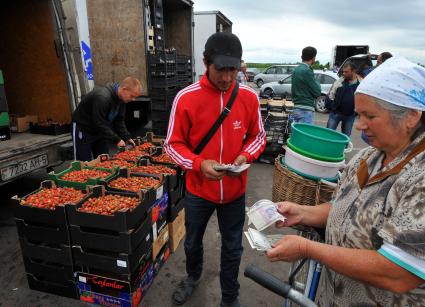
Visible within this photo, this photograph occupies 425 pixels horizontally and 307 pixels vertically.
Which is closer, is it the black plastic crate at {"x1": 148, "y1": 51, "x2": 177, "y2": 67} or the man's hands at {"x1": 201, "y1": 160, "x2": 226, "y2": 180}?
the man's hands at {"x1": 201, "y1": 160, "x2": 226, "y2": 180}

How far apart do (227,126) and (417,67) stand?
4.21 ft

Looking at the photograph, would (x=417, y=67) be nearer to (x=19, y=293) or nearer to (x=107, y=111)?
(x=19, y=293)

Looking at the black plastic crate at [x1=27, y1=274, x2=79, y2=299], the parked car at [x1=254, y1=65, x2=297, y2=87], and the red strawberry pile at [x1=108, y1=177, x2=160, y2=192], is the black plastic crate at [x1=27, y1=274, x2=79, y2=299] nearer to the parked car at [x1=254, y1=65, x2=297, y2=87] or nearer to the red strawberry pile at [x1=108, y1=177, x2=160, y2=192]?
the red strawberry pile at [x1=108, y1=177, x2=160, y2=192]

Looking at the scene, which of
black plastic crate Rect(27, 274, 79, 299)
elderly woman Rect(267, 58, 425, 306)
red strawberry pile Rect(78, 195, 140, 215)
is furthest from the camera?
black plastic crate Rect(27, 274, 79, 299)

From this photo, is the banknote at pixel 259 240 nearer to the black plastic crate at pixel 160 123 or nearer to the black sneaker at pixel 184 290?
the black sneaker at pixel 184 290

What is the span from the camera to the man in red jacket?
6.72ft

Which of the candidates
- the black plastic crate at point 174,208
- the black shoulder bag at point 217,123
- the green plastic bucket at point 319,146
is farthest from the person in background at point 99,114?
the green plastic bucket at point 319,146

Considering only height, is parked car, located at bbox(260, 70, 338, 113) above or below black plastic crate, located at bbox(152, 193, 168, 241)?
above

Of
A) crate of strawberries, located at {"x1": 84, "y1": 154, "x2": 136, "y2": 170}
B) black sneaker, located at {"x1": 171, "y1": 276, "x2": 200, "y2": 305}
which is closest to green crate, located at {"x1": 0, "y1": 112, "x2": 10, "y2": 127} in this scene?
crate of strawberries, located at {"x1": 84, "y1": 154, "x2": 136, "y2": 170}

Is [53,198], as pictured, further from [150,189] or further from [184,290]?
[184,290]

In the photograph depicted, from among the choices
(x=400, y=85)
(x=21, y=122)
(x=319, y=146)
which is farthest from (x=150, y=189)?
(x=21, y=122)

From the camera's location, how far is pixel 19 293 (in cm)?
276

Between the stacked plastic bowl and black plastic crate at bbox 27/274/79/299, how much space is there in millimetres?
2168

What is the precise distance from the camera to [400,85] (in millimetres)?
1061
